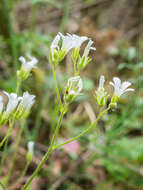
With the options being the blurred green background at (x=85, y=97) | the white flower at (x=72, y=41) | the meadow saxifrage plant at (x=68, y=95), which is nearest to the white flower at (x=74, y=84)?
the meadow saxifrage plant at (x=68, y=95)

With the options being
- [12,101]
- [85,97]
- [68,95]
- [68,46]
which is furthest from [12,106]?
[85,97]

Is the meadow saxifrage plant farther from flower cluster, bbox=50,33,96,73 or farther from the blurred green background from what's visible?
the blurred green background

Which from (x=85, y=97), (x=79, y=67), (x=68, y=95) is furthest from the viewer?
(x=85, y=97)

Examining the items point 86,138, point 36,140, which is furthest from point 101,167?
point 36,140

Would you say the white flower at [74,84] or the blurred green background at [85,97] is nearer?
the white flower at [74,84]

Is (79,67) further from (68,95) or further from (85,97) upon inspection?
(85,97)

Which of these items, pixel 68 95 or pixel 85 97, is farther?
pixel 85 97

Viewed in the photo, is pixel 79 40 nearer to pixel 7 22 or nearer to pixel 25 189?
pixel 25 189

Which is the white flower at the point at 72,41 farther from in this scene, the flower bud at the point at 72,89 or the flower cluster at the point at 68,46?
the flower bud at the point at 72,89
